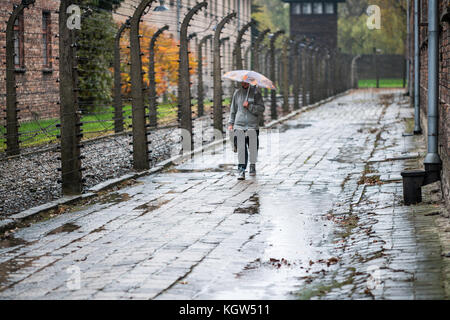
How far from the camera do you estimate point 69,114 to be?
11555 mm

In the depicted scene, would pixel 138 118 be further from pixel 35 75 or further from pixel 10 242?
pixel 35 75

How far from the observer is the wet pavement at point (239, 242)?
6.41 m

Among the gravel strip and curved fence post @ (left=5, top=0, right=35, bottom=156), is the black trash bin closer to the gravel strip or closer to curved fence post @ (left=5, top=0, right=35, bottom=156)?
the gravel strip

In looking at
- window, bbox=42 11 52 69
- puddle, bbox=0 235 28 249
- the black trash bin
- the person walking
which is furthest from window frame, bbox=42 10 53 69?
puddle, bbox=0 235 28 249

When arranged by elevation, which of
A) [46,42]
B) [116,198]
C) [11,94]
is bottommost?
[116,198]

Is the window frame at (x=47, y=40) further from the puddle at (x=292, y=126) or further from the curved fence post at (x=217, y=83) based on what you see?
the puddle at (x=292, y=126)

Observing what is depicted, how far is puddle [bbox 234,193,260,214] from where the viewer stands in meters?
10.1

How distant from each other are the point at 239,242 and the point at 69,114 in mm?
4244

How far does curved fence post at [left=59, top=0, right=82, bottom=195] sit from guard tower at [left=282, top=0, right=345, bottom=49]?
228ft

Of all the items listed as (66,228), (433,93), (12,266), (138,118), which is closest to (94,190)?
(66,228)

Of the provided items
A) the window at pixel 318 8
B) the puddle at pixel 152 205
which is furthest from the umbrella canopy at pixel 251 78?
the window at pixel 318 8
